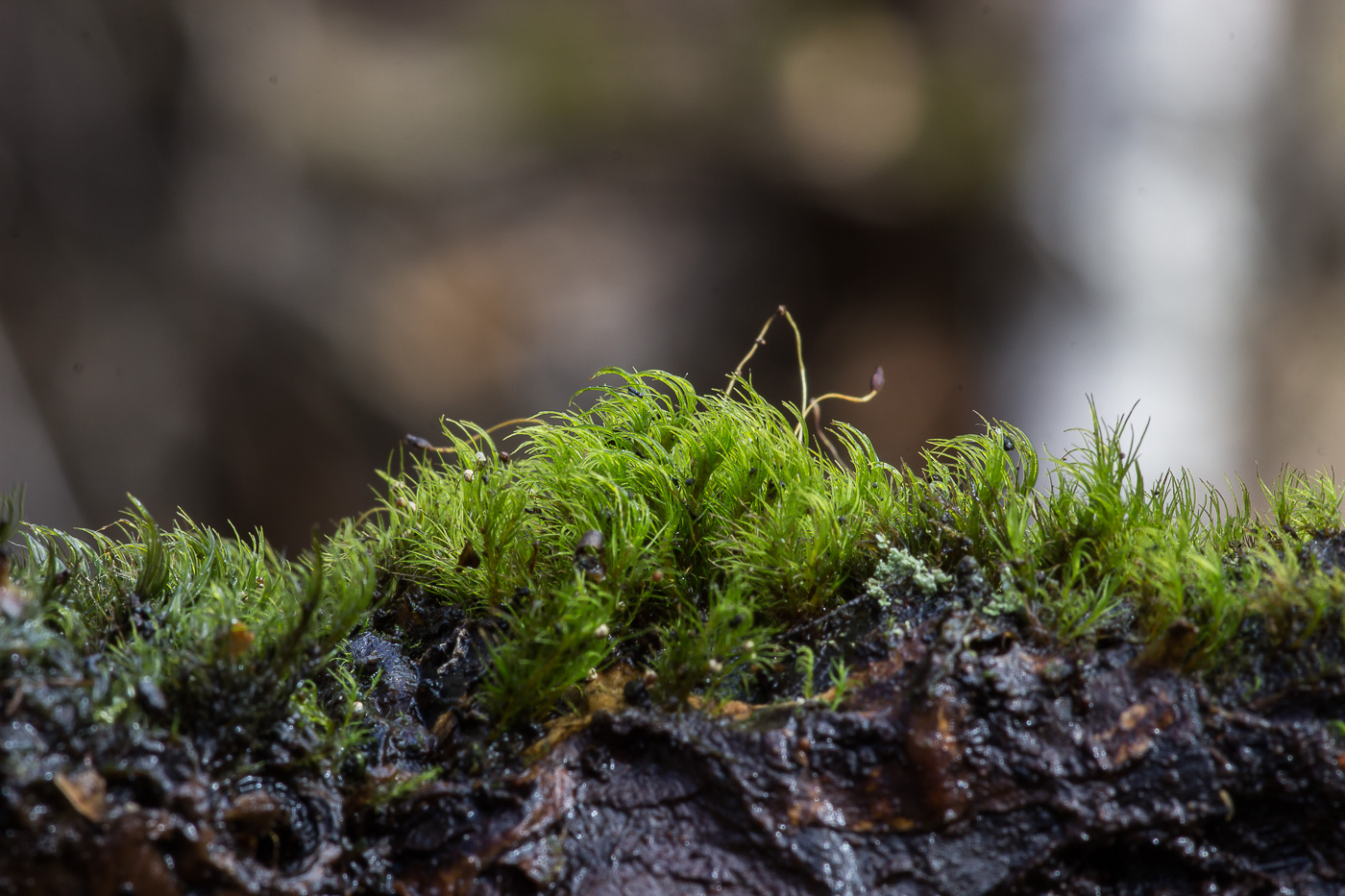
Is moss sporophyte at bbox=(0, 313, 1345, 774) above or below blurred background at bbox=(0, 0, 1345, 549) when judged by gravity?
below

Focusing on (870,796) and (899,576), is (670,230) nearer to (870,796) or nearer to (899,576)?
(899,576)

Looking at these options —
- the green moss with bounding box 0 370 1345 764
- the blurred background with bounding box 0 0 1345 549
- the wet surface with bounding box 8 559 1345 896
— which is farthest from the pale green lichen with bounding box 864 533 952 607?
the blurred background with bounding box 0 0 1345 549

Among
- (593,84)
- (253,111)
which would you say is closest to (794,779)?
(593,84)

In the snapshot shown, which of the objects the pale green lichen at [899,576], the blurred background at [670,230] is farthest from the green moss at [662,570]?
the blurred background at [670,230]

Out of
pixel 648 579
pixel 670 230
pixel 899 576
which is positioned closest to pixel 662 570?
pixel 648 579

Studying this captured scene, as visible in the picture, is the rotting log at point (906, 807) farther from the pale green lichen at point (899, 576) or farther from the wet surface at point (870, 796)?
the pale green lichen at point (899, 576)

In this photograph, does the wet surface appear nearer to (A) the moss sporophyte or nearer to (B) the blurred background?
(A) the moss sporophyte

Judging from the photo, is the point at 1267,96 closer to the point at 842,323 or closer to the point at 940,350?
the point at 940,350
